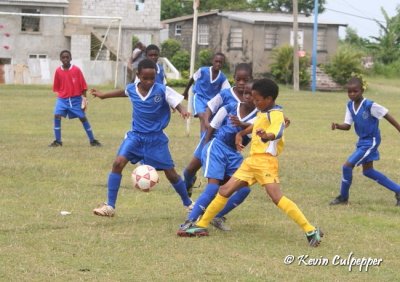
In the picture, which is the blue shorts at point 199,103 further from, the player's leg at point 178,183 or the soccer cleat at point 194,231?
the soccer cleat at point 194,231

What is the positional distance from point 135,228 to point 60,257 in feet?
4.91

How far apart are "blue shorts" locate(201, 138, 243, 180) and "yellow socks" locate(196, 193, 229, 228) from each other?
384 mm

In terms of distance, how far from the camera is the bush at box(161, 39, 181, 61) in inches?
2354

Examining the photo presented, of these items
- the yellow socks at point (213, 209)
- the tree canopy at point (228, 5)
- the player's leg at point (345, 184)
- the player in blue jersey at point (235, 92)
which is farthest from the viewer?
the tree canopy at point (228, 5)

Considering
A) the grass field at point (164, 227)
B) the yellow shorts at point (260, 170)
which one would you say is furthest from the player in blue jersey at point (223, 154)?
the yellow shorts at point (260, 170)

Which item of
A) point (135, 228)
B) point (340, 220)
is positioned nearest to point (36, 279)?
point (135, 228)

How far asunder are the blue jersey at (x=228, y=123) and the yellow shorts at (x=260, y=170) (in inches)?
22.2

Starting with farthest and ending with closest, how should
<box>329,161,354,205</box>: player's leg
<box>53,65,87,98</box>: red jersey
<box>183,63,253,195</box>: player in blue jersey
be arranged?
<box>53,65,87,98</box>: red jersey
<box>329,161,354,205</box>: player's leg
<box>183,63,253,195</box>: player in blue jersey

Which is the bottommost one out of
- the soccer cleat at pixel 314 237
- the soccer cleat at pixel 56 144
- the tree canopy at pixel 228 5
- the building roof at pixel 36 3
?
the soccer cleat at pixel 56 144

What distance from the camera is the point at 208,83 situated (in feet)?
48.1

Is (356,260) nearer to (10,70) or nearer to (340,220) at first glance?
(340,220)

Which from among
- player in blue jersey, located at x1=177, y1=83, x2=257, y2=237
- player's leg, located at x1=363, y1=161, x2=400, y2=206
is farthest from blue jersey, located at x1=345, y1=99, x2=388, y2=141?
player in blue jersey, located at x1=177, y1=83, x2=257, y2=237

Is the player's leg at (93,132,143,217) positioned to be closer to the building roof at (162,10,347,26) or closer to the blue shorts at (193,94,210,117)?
the blue shorts at (193,94,210,117)

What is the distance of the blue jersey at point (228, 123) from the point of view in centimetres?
870
